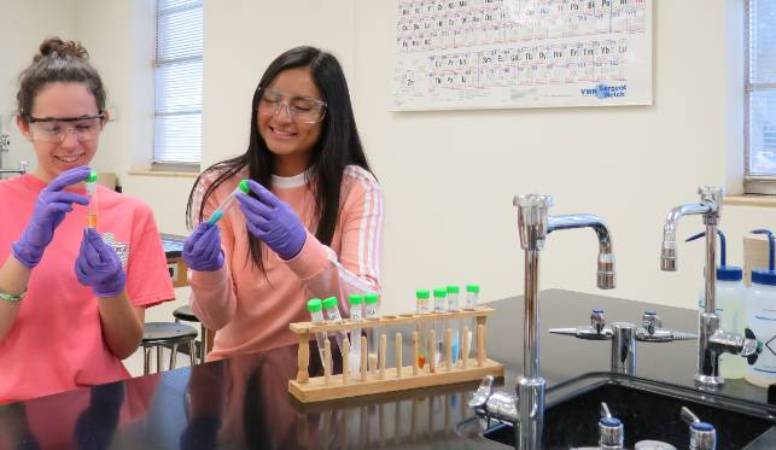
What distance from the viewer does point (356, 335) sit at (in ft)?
3.82

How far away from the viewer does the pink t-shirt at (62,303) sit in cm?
142

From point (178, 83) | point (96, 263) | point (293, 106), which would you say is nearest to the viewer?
point (96, 263)

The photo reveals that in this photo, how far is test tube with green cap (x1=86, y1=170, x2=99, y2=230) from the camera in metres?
1.43

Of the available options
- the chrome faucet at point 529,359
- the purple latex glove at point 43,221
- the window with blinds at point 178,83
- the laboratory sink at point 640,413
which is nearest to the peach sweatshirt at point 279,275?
the purple latex glove at point 43,221

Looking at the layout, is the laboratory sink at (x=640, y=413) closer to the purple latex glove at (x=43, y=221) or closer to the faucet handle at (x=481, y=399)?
the faucet handle at (x=481, y=399)

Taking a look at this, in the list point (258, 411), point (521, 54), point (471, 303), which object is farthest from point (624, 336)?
point (521, 54)

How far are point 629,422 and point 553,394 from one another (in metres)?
0.16

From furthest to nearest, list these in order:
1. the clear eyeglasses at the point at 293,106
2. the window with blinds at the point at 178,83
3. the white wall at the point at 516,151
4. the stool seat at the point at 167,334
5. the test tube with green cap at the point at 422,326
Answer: the window with blinds at the point at 178,83 < the stool seat at the point at 167,334 < the white wall at the point at 516,151 < the clear eyeglasses at the point at 293,106 < the test tube with green cap at the point at 422,326

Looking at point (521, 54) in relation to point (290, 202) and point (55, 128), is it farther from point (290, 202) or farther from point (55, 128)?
point (55, 128)

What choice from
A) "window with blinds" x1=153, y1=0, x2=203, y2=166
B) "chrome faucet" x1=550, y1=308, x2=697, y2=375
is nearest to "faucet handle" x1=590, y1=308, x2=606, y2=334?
"chrome faucet" x1=550, y1=308, x2=697, y2=375

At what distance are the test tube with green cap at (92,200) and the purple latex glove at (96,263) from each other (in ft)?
0.13

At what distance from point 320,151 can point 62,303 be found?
0.63m

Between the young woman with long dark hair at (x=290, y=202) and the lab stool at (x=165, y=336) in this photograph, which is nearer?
the young woman with long dark hair at (x=290, y=202)

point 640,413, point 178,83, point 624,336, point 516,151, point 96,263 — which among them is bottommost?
point 640,413
